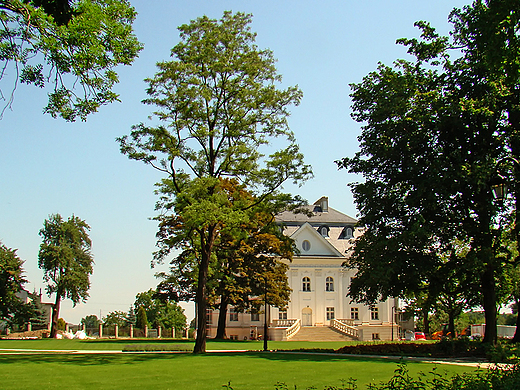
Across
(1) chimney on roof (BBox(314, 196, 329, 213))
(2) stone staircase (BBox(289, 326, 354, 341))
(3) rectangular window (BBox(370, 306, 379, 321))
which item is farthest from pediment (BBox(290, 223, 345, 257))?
(2) stone staircase (BBox(289, 326, 354, 341))

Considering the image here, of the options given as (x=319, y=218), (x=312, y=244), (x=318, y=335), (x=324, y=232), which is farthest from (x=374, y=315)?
(x=319, y=218)

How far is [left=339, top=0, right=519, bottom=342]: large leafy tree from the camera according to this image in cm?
2283

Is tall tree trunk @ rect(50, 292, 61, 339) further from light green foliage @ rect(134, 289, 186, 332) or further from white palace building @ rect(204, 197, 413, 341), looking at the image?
white palace building @ rect(204, 197, 413, 341)

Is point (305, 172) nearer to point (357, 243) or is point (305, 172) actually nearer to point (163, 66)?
point (357, 243)

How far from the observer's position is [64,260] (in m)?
55.0

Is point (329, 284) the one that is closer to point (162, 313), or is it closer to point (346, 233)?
point (346, 233)

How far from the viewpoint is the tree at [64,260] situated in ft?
180

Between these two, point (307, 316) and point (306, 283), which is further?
point (306, 283)

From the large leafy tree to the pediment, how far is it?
3311 cm

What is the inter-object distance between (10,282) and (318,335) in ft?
103

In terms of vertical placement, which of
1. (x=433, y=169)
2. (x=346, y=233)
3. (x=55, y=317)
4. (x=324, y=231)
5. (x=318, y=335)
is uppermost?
(x=324, y=231)

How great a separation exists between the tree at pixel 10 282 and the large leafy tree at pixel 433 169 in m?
39.6

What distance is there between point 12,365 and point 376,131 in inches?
749

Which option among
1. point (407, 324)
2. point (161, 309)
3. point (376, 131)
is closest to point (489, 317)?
point (376, 131)
